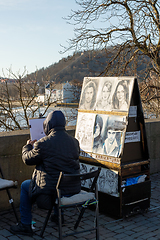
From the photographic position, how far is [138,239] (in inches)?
139

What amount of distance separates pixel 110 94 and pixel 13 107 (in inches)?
357

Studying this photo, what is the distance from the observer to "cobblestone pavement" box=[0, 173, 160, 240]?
3602 millimetres

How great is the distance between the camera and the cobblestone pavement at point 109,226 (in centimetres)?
360

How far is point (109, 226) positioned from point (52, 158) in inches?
52.1

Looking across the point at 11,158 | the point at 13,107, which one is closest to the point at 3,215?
the point at 11,158

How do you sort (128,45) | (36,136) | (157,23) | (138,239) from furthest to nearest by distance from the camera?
(128,45) < (157,23) < (36,136) < (138,239)

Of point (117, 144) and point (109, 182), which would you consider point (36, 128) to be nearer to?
point (117, 144)

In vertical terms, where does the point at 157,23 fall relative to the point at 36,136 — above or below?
above

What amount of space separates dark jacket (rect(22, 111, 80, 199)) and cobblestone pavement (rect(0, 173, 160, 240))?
0.56 m

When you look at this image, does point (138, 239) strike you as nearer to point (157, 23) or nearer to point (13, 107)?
point (157, 23)

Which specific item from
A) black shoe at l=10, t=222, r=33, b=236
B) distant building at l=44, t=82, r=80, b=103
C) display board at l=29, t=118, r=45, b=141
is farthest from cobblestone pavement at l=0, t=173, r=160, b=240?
distant building at l=44, t=82, r=80, b=103

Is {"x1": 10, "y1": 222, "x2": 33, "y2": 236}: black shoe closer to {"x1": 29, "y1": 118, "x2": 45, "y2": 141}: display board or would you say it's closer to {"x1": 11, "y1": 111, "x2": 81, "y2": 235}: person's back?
{"x1": 11, "y1": 111, "x2": 81, "y2": 235}: person's back

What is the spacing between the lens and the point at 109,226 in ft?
12.8

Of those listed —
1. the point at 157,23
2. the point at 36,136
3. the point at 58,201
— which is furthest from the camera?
the point at 157,23
